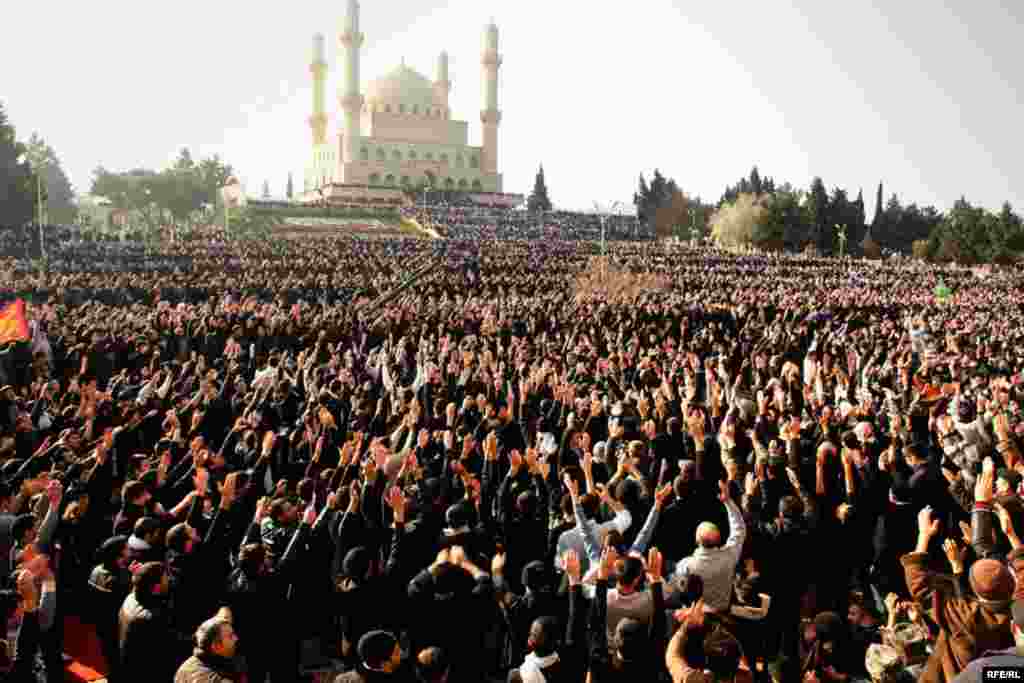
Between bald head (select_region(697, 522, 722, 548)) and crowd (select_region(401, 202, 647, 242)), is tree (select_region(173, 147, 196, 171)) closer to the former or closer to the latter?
crowd (select_region(401, 202, 647, 242))

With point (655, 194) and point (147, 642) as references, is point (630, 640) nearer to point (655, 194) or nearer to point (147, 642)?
point (147, 642)

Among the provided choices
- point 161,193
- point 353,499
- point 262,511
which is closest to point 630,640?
point 353,499

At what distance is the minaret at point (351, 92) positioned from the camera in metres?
100

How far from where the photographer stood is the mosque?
101m

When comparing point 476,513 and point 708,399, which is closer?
point 476,513

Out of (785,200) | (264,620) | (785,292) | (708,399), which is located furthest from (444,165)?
(264,620)

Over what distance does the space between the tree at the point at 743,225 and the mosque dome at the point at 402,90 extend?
156 ft

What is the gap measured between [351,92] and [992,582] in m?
104

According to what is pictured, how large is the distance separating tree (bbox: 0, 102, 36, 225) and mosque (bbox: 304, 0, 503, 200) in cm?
3978

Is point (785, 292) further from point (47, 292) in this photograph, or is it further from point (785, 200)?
point (785, 200)

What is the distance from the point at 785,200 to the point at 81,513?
7135 cm

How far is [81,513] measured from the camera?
656 centimetres

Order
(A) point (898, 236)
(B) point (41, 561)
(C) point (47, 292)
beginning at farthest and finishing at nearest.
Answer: (A) point (898, 236) < (C) point (47, 292) < (B) point (41, 561)

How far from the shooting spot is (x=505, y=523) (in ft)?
22.4
